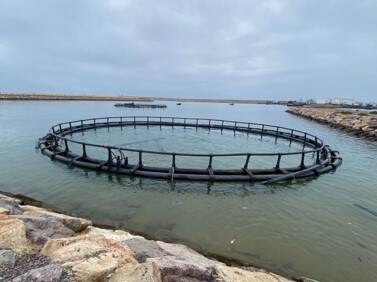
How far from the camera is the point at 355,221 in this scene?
9.97 metres

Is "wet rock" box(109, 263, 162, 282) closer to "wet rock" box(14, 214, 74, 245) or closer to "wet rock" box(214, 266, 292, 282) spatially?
"wet rock" box(214, 266, 292, 282)

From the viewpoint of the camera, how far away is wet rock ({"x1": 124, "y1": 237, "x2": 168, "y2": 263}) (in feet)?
17.3

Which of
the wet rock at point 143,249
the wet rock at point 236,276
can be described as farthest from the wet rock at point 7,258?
the wet rock at point 236,276

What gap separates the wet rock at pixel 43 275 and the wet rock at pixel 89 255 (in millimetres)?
168

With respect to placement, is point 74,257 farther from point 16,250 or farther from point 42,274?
point 16,250

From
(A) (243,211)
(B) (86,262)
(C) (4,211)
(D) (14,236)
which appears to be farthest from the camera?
(A) (243,211)

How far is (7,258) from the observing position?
429cm

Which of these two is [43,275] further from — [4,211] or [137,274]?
[4,211]

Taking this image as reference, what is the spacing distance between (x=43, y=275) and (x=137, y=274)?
146cm

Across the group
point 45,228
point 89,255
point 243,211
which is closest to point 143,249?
point 89,255

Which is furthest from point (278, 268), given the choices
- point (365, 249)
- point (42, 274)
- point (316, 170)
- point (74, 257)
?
point (316, 170)

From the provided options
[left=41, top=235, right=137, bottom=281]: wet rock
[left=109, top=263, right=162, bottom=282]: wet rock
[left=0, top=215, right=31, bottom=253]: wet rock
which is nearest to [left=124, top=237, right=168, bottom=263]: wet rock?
[left=41, top=235, right=137, bottom=281]: wet rock

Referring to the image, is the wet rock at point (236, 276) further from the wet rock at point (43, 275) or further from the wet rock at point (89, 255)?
the wet rock at point (43, 275)

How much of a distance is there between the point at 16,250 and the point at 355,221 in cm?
1143
